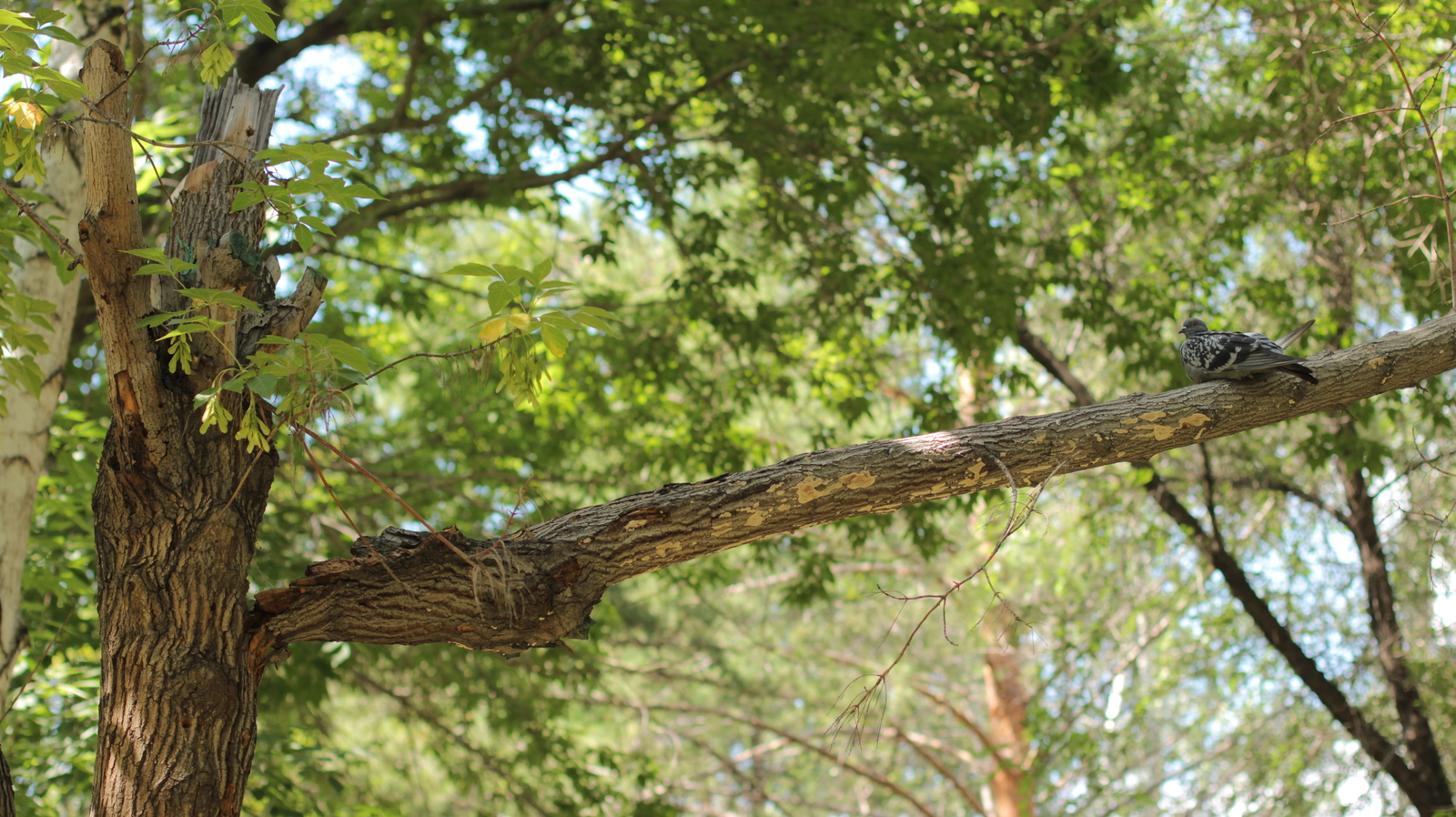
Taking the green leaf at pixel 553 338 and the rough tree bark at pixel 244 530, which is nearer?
the green leaf at pixel 553 338

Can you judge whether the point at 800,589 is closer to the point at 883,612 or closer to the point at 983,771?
the point at 983,771

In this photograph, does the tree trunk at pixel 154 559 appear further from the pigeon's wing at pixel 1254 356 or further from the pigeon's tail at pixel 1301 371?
the pigeon's tail at pixel 1301 371

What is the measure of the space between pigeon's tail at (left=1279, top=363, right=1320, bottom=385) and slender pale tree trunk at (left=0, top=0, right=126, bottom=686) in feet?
10.9

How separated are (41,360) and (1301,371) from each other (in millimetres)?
3915

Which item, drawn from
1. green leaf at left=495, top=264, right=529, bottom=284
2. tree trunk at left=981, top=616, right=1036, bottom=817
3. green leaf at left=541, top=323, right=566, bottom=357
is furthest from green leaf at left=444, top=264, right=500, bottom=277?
tree trunk at left=981, top=616, right=1036, bottom=817

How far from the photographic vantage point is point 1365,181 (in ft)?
17.3

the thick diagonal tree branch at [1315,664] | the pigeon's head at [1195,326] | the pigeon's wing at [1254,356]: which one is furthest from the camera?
the thick diagonal tree branch at [1315,664]

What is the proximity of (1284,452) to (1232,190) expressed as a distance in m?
2.32

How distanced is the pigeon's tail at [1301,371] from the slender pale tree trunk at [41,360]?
3334mm

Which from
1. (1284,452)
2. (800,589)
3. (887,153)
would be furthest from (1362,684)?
(887,153)

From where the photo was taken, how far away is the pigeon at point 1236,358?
2625mm

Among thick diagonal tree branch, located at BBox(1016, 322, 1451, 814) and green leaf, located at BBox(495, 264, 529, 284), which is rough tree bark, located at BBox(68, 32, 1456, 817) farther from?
thick diagonal tree branch, located at BBox(1016, 322, 1451, 814)

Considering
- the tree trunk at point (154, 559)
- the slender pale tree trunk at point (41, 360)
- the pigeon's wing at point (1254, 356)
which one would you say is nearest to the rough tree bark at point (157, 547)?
the tree trunk at point (154, 559)

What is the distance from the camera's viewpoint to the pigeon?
2625 mm
